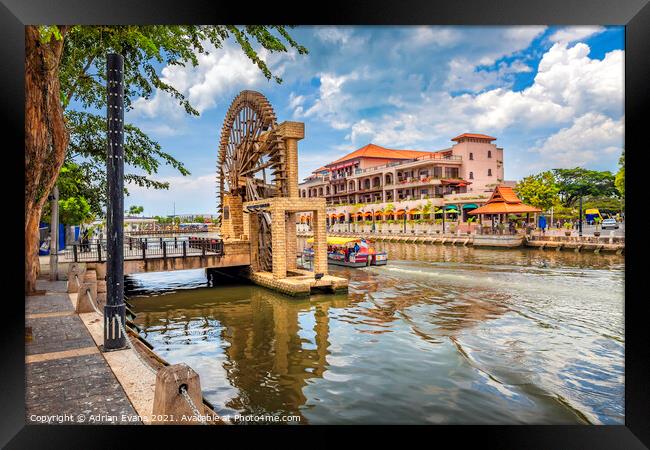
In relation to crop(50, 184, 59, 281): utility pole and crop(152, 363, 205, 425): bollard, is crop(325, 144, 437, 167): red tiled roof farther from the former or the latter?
crop(152, 363, 205, 425): bollard

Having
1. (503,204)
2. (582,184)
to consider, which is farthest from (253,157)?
(582,184)

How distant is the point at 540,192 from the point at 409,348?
38.2m

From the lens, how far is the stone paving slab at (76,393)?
170 inches

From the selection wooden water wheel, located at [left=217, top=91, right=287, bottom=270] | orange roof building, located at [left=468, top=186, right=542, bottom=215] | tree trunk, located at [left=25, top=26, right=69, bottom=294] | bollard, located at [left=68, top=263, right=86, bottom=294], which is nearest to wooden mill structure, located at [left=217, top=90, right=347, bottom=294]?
wooden water wheel, located at [left=217, top=91, right=287, bottom=270]

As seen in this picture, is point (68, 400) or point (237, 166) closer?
point (68, 400)

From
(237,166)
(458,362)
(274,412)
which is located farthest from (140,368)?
(237,166)

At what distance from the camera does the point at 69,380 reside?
16.7ft

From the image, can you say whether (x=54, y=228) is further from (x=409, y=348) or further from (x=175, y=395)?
(x=175, y=395)

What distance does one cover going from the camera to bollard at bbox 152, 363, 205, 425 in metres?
3.64

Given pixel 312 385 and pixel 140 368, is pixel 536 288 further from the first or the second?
pixel 140 368
